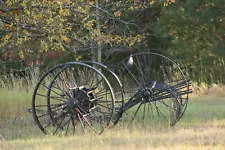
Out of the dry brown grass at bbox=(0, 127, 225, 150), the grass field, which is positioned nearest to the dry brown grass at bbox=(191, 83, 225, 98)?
the grass field

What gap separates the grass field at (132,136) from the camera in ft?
29.0

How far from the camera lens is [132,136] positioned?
9852 millimetres

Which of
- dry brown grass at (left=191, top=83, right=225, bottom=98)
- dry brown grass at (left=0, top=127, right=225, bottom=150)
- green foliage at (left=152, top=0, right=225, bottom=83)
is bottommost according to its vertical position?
dry brown grass at (left=0, top=127, right=225, bottom=150)

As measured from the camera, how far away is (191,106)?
15930mm

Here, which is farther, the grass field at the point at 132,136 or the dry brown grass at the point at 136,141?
the grass field at the point at 132,136

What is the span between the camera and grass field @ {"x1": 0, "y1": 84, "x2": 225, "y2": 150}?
8.85 metres

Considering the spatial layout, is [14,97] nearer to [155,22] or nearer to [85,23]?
[85,23]

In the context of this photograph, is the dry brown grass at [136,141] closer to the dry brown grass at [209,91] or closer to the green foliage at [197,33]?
the dry brown grass at [209,91]

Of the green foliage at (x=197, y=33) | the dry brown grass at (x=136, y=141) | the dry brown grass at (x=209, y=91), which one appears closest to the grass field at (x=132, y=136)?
the dry brown grass at (x=136, y=141)

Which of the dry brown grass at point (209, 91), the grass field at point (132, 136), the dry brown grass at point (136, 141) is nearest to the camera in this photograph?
the dry brown grass at point (136, 141)

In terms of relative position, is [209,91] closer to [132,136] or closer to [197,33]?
[197,33]

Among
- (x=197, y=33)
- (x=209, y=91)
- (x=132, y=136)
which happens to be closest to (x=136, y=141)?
(x=132, y=136)

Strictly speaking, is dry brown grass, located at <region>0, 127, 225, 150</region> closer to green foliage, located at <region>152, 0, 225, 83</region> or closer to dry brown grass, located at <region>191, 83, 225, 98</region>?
dry brown grass, located at <region>191, 83, 225, 98</region>

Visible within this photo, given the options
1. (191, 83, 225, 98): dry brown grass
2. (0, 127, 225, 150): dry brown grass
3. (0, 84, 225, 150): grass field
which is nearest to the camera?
(0, 127, 225, 150): dry brown grass
